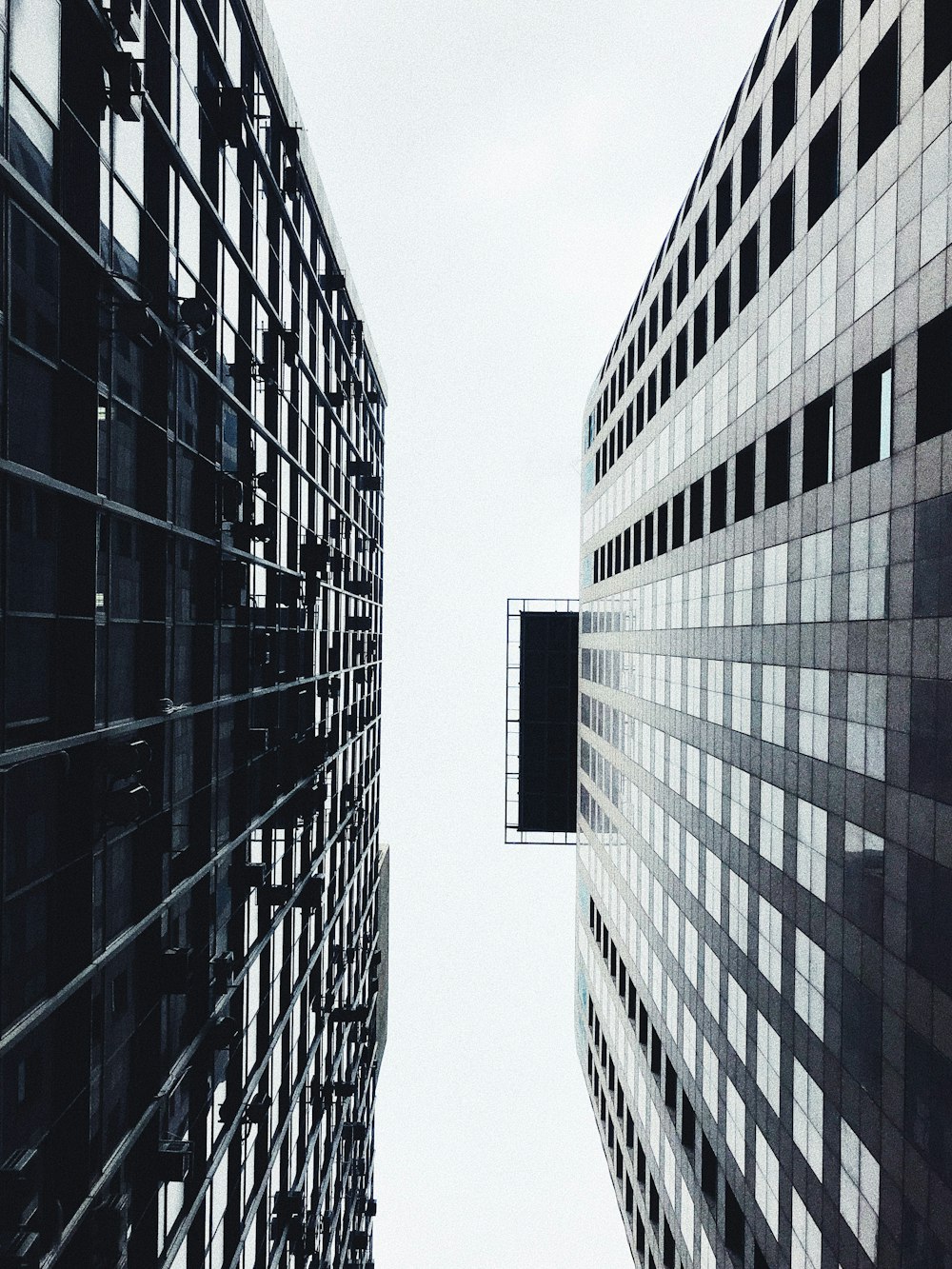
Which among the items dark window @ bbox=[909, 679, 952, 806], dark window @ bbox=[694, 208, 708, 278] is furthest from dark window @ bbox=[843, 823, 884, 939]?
dark window @ bbox=[694, 208, 708, 278]

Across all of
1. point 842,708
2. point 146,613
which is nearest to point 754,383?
point 842,708

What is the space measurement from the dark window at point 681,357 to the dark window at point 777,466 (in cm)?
1321

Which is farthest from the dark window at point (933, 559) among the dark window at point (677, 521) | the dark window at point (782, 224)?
the dark window at point (677, 521)

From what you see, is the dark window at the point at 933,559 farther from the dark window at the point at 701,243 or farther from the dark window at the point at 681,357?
the dark window at the point at 701,243

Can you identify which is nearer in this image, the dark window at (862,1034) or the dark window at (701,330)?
the dark window at (862,1034)

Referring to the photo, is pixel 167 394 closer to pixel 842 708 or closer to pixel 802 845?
pixel 842 708

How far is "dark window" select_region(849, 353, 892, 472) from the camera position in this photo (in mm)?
21781

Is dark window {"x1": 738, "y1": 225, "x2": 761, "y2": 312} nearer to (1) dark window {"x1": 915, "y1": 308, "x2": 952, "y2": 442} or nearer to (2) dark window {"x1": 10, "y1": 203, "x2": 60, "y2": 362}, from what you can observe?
(1) dark window {"x1": 915, "y1": 308, "x2": 952, "y2": 442}

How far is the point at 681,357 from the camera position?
41531mm

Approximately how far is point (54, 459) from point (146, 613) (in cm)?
479

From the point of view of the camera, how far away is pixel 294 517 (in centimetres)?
3070

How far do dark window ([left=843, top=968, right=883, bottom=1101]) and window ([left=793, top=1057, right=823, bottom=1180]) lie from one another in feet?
10.1

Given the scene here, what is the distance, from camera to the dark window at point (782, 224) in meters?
28.1

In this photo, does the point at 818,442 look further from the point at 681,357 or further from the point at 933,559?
the point at 681,357
